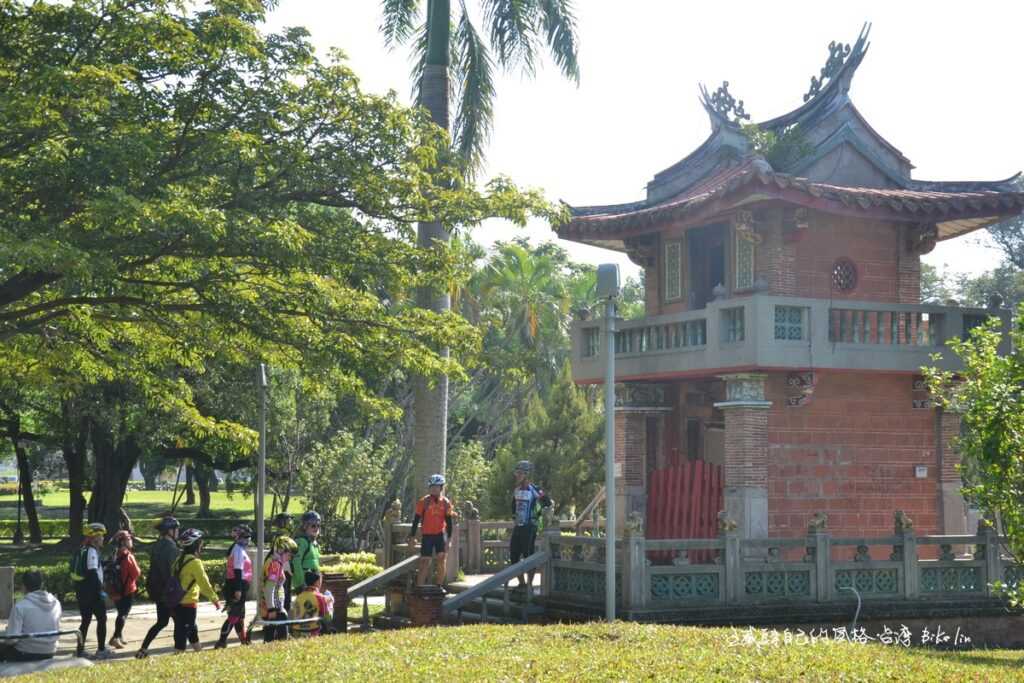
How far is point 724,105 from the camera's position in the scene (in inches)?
1013

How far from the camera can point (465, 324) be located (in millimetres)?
21125

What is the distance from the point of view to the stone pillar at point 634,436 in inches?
961

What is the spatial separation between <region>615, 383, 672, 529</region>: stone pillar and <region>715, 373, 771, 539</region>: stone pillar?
317 cm

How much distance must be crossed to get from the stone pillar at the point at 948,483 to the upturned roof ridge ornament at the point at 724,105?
23.9ft

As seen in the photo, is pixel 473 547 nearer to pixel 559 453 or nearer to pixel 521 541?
pixel 521 541

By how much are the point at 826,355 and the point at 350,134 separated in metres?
8.85

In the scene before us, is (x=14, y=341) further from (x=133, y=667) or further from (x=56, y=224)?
(x=133, y=667)

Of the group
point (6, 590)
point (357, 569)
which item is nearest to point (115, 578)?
point (6, 590)

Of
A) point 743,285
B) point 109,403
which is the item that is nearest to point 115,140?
point 743,285

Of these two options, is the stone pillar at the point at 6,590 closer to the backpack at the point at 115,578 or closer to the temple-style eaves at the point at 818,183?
the backpack at the point at 115,578

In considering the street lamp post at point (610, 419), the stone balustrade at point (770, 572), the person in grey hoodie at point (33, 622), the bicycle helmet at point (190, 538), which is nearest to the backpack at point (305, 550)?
the bicycle helmet at point (190, 538)

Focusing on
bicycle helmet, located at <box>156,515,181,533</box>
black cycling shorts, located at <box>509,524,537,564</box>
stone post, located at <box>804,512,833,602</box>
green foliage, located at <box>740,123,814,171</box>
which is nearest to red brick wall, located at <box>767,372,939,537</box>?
stone post, located at <box>804,512,833,602</box>

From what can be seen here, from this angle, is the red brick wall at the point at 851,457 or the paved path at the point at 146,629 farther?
the red brick wall at the point at 851,457

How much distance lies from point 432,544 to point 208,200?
20.4 ft
